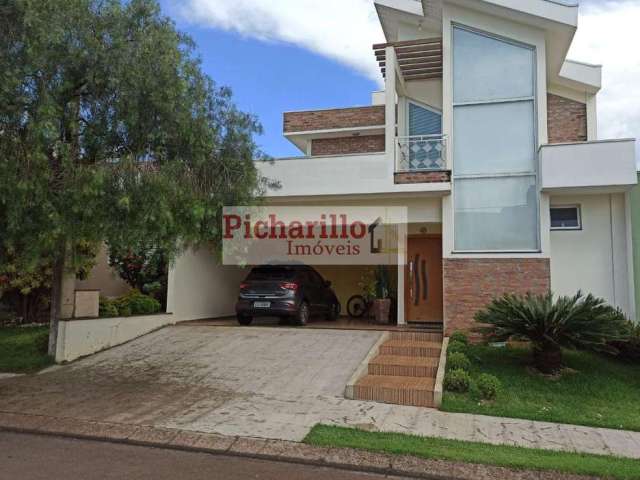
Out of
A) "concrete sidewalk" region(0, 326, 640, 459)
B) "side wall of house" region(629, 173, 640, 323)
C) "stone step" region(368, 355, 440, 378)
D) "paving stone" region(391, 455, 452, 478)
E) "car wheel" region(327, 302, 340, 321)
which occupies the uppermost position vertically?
"side wall of house" region(629, 173, 640, 323)

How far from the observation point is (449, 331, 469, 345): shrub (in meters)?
10.0

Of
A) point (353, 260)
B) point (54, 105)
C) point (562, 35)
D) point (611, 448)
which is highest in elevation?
point (562, 35)

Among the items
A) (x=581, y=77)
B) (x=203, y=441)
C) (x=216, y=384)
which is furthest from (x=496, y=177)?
(x=203, y=441)

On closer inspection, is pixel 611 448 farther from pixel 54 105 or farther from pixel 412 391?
pixel 54 105

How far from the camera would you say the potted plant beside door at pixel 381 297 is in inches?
516

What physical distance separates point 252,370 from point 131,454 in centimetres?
366

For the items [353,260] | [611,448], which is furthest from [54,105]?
[353,260]

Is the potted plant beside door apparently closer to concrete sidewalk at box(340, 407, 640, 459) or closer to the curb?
concrete sidewalk at box(340, 407, 640, 459)

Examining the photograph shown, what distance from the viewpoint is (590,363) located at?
9.08 metres

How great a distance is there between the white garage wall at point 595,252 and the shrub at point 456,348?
3.27 meters

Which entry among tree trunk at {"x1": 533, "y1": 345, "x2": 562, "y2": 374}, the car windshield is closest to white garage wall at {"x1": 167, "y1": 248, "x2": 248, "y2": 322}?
the car windshield

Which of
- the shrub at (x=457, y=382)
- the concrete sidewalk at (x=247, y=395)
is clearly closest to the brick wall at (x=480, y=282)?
the concrete sidewalk at (x=247, y=395)

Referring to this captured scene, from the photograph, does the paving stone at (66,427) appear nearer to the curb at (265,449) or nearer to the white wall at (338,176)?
the curb at (265,449)

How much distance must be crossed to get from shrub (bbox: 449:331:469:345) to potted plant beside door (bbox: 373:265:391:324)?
2.90m
